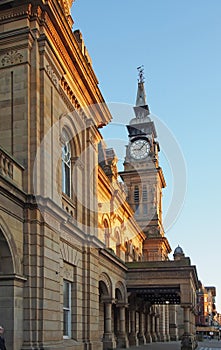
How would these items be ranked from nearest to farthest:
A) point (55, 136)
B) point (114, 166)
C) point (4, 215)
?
1. point (4, 215)
2. point (55, 136)
3. point (114, 166)

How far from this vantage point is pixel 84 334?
67.8 feet

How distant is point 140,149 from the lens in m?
77.1

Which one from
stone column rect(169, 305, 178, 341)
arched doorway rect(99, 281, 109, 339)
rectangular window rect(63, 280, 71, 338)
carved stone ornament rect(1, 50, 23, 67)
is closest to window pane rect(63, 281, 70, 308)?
rectangular window rect(63, 280, 71, 338)

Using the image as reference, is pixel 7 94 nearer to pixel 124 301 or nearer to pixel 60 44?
pixel 60 44

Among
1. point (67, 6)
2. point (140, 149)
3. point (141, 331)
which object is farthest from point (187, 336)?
point (140, 149)

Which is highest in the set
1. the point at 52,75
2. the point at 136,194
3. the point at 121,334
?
the point at 136,194

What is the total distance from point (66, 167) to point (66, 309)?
18.3 ft

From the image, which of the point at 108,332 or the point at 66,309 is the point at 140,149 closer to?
the point at 108,332

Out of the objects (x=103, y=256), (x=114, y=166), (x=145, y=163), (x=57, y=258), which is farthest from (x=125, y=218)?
(x=57, y=258)

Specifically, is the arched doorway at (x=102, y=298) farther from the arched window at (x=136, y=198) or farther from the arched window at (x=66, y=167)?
the arched window at (x=136, y=198)

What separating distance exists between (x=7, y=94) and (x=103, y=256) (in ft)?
41.2

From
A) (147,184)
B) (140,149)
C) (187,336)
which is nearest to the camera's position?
(187,336)

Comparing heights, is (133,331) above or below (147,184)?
below

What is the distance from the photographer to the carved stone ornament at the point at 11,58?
17.1m
